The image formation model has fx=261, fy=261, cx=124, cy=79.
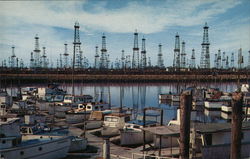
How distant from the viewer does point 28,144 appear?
21438mm

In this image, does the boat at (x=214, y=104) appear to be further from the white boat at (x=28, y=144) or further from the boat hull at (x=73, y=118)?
the white boat at (x=28, y=144)

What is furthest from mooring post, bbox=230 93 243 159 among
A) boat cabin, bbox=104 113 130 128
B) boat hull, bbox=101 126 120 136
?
boat cabin, bbox=104 113 130 128

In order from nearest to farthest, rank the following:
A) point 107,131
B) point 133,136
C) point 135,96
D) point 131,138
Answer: point 131,138
point 133,136
point 107,131
point 135,96

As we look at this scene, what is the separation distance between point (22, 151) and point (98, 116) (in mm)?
18997

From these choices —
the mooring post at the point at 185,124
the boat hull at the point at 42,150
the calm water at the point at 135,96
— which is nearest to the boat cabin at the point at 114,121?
the boat hull at the point at 42,150

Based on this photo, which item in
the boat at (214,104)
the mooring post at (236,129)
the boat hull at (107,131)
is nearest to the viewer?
the mooring post at (236,129)

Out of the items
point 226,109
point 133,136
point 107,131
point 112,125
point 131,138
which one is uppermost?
point 112,125

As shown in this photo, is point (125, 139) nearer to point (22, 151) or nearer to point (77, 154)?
point (77, 154)

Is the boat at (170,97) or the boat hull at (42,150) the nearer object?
the boat hull at (42,150)

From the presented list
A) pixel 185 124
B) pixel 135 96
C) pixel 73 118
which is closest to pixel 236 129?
pixel 185 124

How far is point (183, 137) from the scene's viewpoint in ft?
58.2

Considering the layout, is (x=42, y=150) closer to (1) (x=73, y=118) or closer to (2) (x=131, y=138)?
(2) (x=131, y=138)

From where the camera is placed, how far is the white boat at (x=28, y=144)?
2012 cm

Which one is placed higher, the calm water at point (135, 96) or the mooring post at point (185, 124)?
the mooring post at point (185, 124)
